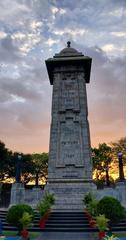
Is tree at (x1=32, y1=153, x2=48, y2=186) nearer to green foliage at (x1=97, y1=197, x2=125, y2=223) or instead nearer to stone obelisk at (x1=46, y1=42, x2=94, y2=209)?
stone obelisk at (x1=46, y1=42, x2=94, y2=209)

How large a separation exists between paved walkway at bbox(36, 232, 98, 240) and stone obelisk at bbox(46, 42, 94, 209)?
707 centimetres

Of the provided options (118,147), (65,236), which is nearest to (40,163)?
(118,147)

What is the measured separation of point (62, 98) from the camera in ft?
83.7

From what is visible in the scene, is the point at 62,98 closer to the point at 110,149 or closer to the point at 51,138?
the point at 51,138

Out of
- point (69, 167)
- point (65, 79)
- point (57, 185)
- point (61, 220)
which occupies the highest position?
point (65, 79)

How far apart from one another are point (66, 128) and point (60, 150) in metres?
2.23

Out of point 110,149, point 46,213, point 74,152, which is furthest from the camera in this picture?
point 110,149

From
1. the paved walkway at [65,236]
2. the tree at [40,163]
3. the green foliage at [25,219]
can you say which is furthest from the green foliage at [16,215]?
the tree at [40,163]

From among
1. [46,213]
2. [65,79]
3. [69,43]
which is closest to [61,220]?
[46,213]

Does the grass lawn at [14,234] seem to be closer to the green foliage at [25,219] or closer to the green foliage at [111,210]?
the green foliage at [25,219]

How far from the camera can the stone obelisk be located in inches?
863

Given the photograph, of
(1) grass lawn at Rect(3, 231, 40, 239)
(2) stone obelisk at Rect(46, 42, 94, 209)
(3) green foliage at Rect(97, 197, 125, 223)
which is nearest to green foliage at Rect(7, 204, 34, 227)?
(1) grass lawn at Rect(3, 231, 40, 239)

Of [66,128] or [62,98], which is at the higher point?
[62,98]

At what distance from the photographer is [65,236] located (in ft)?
43.3
